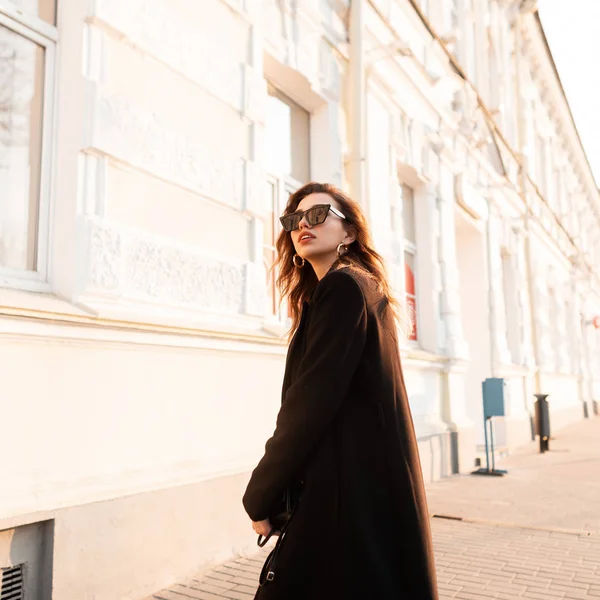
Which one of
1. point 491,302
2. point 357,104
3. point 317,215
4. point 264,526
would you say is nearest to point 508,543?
point 264,526

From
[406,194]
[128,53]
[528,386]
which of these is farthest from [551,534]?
[528,386]

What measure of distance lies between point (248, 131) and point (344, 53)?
7.62 ft

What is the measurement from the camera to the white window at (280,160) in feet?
17.2

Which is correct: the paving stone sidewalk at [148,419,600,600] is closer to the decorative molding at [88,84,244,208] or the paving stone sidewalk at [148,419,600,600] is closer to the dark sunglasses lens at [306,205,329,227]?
the dark sunglasses lens at [306,205,329,227]

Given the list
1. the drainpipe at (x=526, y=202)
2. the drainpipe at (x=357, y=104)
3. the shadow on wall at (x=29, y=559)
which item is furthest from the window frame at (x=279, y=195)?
the drainpipe at (x=526, y=202)

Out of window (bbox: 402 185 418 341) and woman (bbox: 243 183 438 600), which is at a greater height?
window (bbox: 402 185 418 341)

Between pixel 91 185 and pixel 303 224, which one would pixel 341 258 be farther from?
pixel 91 185

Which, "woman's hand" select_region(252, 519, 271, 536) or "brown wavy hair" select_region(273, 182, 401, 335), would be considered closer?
"woman's hand" select_region(252, 519, 271, 536)

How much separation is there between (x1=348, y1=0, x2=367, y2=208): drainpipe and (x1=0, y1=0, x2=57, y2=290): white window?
3.43m

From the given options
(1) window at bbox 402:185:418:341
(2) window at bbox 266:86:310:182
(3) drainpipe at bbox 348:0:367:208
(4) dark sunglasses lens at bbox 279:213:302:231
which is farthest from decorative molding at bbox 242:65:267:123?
(1) window at bbox 402:185:418:341

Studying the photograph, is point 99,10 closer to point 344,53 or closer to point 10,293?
point 10,293

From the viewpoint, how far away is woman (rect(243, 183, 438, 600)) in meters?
1.63

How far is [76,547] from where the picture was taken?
2.92 m

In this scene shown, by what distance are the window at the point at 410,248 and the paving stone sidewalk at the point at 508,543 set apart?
2277 mm
